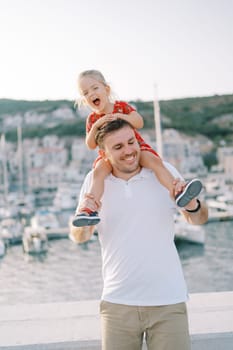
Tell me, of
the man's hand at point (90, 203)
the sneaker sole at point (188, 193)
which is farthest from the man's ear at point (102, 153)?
the sneaker sole at point (188, 193)

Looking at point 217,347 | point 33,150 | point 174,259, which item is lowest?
point 217,347

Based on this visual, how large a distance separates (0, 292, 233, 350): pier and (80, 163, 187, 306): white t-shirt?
38cm

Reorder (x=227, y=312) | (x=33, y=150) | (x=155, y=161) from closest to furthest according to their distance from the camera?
(x=155, y=161), (x=227, y=312), (x=33, y=150)

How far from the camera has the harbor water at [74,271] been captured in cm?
1598

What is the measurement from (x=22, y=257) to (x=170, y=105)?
4372 cm

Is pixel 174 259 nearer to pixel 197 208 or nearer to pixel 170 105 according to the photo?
pixel 197 208

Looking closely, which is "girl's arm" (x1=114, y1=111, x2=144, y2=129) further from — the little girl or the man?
the man

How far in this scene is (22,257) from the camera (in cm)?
2155

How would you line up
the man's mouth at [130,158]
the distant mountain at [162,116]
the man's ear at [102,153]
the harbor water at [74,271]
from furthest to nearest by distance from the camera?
the distant mountain at [162,116] → the harbor water at [74,271] → the man's ear at [102,153] → the man's mouth at [130,158]

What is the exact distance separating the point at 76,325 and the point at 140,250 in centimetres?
58

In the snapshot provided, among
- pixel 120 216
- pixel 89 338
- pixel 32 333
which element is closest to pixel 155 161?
pixel 120 216

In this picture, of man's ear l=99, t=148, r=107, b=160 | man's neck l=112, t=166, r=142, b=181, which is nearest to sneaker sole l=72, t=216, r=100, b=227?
man's neck l=112, t=166, r=142, b=181

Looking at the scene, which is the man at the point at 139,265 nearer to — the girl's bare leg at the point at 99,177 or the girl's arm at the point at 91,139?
the girl's bare leg at the point at 99,177

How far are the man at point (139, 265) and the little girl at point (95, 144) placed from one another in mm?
35
